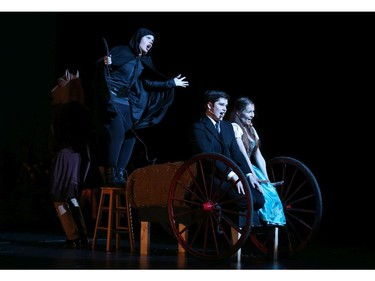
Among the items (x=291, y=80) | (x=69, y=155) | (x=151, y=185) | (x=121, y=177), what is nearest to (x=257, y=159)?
(x=151, y=185)

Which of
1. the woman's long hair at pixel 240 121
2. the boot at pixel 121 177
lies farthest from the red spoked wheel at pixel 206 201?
the boot at pixel 121 177

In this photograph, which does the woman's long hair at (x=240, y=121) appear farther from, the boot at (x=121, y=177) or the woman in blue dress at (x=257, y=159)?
the boot at (x=121, y=177)

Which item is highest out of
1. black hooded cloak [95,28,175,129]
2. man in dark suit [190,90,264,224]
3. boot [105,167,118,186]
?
black hooded cloak [95,28,175,129]

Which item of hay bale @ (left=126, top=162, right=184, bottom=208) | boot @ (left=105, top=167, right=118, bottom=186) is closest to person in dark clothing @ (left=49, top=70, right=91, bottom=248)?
boot @ (left=105, top=167, right=118, bottom=186)

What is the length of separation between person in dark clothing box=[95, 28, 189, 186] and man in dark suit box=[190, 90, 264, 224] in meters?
0.70

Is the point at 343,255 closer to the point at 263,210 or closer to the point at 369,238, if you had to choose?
the point at 263,210

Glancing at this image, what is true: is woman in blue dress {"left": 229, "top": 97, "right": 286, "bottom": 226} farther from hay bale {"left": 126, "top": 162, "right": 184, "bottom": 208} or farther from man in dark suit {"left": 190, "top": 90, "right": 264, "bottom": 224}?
hay bale {"left": 126, "top": 162, "right": 184, "bottom": 208}

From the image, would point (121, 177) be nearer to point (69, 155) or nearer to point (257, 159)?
point (69, 155)

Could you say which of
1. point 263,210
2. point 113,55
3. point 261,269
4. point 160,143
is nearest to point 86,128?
point 113,55

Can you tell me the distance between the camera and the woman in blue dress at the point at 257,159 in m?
4.97

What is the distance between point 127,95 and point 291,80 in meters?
1.50

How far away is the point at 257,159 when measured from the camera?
5422 mm

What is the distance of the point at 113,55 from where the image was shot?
5848 millimetres

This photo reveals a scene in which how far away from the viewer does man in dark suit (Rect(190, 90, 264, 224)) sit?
4926 mm
